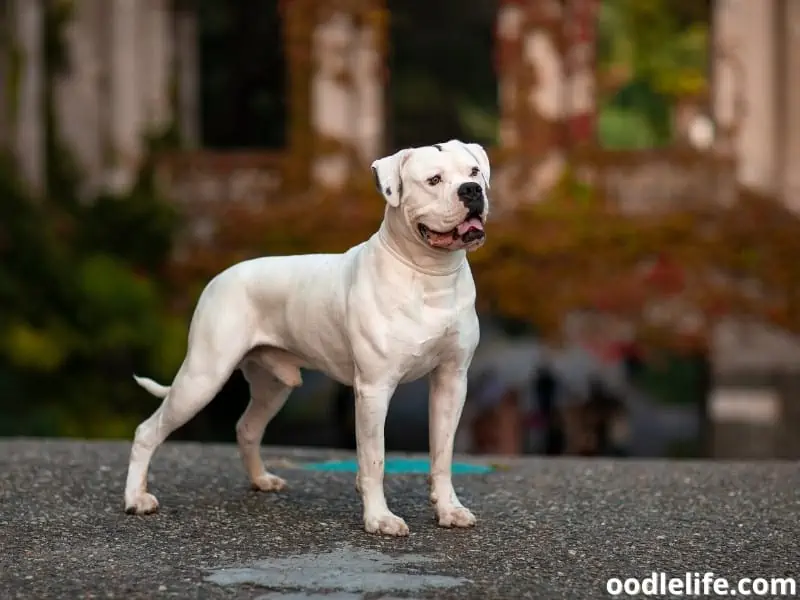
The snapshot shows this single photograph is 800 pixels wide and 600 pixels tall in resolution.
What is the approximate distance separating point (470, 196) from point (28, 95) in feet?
38.9

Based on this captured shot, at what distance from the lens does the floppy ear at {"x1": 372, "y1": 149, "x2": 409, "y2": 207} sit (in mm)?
6227

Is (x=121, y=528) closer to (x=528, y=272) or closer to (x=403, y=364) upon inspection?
(x=403, y=364)

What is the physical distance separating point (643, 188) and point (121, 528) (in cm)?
1152

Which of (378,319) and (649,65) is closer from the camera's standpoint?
(378,319)

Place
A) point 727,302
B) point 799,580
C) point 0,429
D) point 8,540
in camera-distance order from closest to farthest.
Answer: point 799,580 → point 8,540 → point 0,429 → point 727,302

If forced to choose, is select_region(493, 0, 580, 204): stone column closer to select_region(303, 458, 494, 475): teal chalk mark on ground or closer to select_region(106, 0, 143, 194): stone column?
select_region(106, 0, 143, 194): stone column

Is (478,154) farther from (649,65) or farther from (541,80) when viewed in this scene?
(649,65)

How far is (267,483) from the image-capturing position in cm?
769

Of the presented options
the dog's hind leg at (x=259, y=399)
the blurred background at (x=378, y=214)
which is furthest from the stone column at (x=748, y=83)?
the dog's hind leg at (x=259, y=399)

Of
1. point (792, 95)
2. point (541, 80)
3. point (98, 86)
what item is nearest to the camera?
point (792, 95)

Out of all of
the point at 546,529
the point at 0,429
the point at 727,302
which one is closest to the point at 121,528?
the point at 546,529

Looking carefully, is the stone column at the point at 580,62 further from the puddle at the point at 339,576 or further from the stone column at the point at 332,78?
the puddle at the point at 339,576

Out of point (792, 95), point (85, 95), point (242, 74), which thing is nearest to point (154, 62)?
point (85, 95)

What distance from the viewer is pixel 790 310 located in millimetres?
16391
